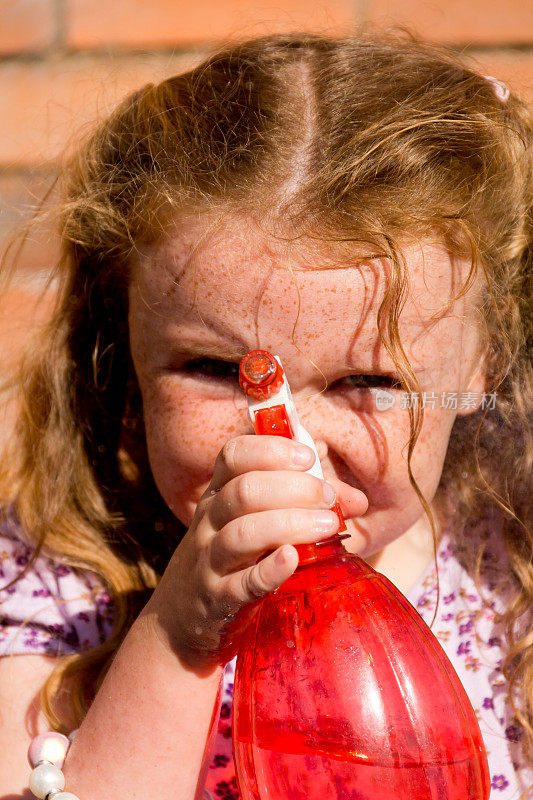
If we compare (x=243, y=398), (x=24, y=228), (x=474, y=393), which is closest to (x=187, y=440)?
(x=243, y=398)

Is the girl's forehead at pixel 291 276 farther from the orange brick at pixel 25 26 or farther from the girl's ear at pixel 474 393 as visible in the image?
the orange brick at pixel 25 26

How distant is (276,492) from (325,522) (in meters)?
0.04

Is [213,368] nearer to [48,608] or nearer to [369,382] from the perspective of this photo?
[369,382]

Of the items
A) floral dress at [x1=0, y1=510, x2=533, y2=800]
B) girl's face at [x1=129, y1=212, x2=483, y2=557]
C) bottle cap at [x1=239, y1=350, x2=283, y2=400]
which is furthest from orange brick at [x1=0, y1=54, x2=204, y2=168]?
bottle cap at [x1=239, y1=350, x2=283, y2=400]

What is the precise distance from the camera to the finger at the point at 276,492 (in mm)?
605

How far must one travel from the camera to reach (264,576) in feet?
1.94

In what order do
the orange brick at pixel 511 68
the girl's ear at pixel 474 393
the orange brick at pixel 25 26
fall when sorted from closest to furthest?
the girl's ear at pixel 474 393
the orange brick at pixel 511 68
the orange brick at pixel 25 26

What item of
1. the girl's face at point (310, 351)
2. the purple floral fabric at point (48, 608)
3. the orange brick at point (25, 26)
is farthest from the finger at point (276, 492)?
the orange brick at point (25, 26)

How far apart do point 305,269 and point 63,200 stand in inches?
15.8

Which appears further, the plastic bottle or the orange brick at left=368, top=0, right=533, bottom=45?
the orange brick at left=368, top=0, right=533, bottom=45

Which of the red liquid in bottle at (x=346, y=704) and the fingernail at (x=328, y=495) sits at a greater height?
the fingernail at (x=328, y=495)

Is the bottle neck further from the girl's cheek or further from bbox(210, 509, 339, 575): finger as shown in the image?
the girl's cheek

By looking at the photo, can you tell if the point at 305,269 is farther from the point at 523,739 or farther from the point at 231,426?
the point at 523,739

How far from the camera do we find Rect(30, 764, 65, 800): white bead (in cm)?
77
